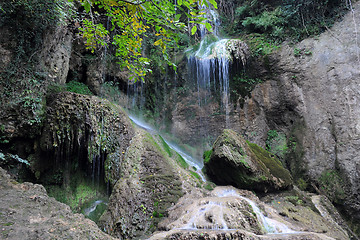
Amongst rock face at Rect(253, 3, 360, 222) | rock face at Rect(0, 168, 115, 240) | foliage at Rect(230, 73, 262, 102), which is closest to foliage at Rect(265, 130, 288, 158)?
rock face at Rect(253, 3, 360, 222)

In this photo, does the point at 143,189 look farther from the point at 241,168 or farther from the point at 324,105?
the point at 324,105

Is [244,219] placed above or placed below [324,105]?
below

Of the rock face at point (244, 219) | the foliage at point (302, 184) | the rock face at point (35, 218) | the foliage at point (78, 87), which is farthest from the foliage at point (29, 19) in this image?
the foliage at point (302, 184)

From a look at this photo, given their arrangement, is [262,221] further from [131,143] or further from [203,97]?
[203,97]

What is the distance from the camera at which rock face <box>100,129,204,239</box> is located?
4.81 meters

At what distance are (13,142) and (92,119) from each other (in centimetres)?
211

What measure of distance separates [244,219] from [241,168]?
7.50ft

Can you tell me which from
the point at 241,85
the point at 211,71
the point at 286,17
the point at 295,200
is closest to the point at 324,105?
the point at 241,85

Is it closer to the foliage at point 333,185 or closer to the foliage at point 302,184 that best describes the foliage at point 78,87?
the foliage at point 302,184

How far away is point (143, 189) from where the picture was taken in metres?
5.49

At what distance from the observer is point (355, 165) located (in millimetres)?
7789

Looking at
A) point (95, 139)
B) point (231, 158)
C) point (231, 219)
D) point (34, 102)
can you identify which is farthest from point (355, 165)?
point (34, 102)

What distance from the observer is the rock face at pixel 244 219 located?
11.3 feet

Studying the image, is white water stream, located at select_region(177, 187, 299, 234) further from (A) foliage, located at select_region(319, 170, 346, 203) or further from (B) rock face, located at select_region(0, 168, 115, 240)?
(A) foliage, located at select_region(319, 170, 346, 203)
